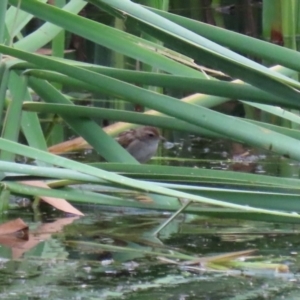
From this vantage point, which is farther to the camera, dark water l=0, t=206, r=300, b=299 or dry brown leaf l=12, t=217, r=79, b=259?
dry brown leaf l=12, t=217, r=79, b=259

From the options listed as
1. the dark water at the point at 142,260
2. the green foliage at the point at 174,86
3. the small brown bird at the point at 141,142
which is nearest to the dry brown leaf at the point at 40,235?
the dark water at the point at 142,260

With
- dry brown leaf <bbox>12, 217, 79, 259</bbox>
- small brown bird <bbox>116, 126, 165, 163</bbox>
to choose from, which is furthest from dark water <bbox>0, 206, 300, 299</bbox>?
small brown bird <bbox>116, 126, 165, 163</bbox>

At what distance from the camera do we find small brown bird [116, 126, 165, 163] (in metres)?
4.56

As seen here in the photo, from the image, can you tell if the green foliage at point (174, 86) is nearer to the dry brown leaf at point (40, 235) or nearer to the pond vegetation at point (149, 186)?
the pond vegetation at point (149, 186)

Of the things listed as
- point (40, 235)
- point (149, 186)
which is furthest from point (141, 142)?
point (149, 186)

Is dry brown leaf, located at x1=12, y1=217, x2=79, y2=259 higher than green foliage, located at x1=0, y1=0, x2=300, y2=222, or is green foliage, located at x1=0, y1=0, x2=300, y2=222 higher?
green foliage, located at x1=0, y1=0, x2=300, y2=222

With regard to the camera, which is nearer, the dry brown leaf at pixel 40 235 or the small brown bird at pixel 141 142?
the dry brown leaf at pixel 40 235

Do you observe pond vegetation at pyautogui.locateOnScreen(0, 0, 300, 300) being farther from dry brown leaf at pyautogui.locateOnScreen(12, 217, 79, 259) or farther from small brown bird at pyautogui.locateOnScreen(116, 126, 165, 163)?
small brown bird at pyautogui.locateOnScreen(116, 126, 165, 163)

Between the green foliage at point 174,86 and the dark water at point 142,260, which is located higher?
the green foliage at point 174,86

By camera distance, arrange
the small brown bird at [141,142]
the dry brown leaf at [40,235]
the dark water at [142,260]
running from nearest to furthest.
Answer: the dark water at [142,260] < the dry brown leaf at [40,235] < the small brown bird at [141,142]

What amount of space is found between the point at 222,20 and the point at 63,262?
6299 mm

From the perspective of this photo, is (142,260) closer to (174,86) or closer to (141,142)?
(174,86)

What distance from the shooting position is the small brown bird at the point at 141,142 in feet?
15.0

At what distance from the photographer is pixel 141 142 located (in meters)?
4.55
